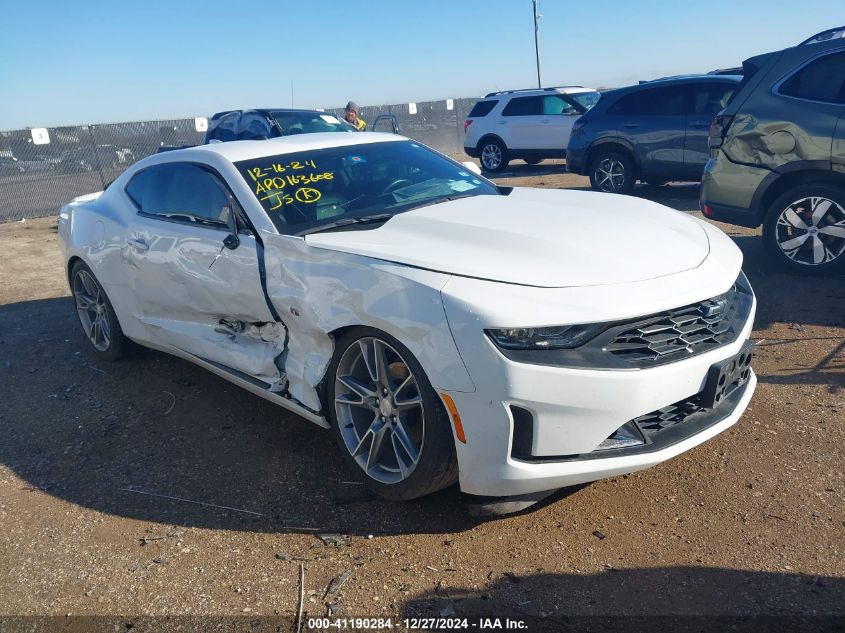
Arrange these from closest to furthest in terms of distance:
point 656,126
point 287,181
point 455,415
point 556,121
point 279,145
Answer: point 455,415, point 287,181, point 279,145, point 656,126, point 556,121

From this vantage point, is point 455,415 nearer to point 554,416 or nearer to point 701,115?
point 554,416

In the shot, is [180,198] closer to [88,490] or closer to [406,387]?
[88,490]

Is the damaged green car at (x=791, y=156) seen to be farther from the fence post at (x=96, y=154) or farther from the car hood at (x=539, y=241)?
the fence post at (x=96, y=154)

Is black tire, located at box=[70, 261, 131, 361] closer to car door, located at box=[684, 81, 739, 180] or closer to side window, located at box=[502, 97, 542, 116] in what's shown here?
car door, located at box=[684, 81, 739, 180]

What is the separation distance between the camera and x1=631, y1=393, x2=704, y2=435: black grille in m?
2.90

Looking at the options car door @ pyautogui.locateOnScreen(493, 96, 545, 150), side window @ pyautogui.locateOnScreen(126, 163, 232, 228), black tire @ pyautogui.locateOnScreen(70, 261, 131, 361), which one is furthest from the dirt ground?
car door @ pyautogui.locateOnScreen(493, 96, 545, 150)

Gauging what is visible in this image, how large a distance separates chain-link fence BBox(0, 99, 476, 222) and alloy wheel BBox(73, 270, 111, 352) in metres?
11.4

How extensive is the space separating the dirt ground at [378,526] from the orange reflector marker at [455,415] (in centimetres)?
51

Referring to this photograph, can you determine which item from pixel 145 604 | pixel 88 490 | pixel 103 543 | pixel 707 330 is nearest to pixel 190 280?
pixel 88 490

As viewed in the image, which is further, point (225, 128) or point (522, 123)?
point (522, 123)

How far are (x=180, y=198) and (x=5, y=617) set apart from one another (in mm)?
2532

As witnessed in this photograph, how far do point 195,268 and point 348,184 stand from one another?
101 cm

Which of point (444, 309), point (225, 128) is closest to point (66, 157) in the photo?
point (225, 128)

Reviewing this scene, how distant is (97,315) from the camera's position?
5555 mm
